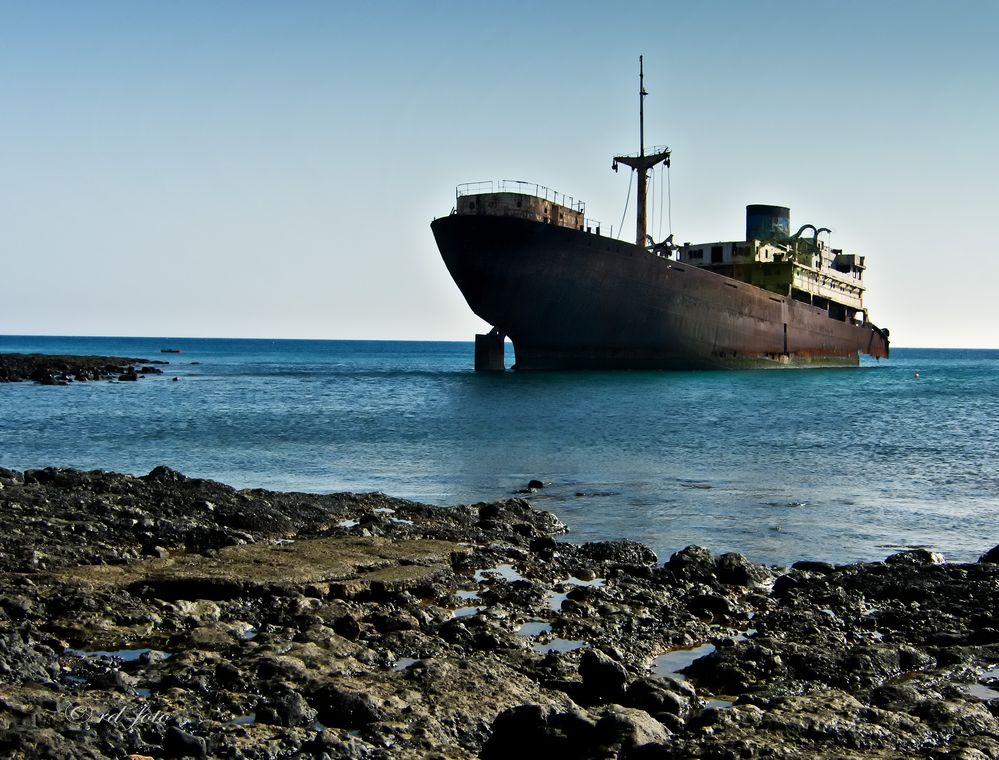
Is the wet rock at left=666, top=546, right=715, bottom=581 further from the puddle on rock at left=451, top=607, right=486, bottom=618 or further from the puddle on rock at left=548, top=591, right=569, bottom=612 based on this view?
the puddle on rock at left=451, top=607, right=486, bottom=618

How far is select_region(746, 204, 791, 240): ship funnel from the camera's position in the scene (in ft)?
229

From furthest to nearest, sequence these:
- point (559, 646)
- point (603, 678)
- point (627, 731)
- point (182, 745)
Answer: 1. point (559, 646)
2. point (603, 678)
3. point (627, 731)
4. point (182, 745)

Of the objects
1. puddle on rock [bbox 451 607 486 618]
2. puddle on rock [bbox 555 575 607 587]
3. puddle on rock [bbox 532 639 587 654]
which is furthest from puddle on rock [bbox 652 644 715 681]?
puddle on rock [bbox 555 575 607 587]

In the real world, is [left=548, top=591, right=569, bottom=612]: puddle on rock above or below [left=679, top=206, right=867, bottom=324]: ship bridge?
below

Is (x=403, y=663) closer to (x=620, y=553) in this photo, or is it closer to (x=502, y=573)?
(x=502, y=573)

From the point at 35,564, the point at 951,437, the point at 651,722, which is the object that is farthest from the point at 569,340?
the point at 651,722

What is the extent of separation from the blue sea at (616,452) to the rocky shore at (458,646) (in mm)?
2797

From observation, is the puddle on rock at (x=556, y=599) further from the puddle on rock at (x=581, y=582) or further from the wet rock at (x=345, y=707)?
the wet rock at (x=345, y=707)

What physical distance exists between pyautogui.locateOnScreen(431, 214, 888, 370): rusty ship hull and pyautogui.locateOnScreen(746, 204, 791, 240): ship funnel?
10.2 meters

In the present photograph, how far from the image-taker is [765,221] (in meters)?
70.4

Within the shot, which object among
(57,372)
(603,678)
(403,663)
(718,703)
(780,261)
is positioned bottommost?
(718,703)

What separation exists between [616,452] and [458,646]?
54.6ft

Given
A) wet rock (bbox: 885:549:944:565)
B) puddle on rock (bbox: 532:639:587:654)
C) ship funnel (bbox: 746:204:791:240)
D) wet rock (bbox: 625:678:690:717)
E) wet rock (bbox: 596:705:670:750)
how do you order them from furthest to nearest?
ship funnel (bbox: 746:204:791:240), wet rock (bbox: 885:549:944:565), puddle on rock (bbox: 532:639:587:654), wet rock (bbox: 625:678:690:717), wet rock (bbox: 596:705:670:750)

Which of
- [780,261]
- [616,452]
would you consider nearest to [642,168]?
[780,261]
